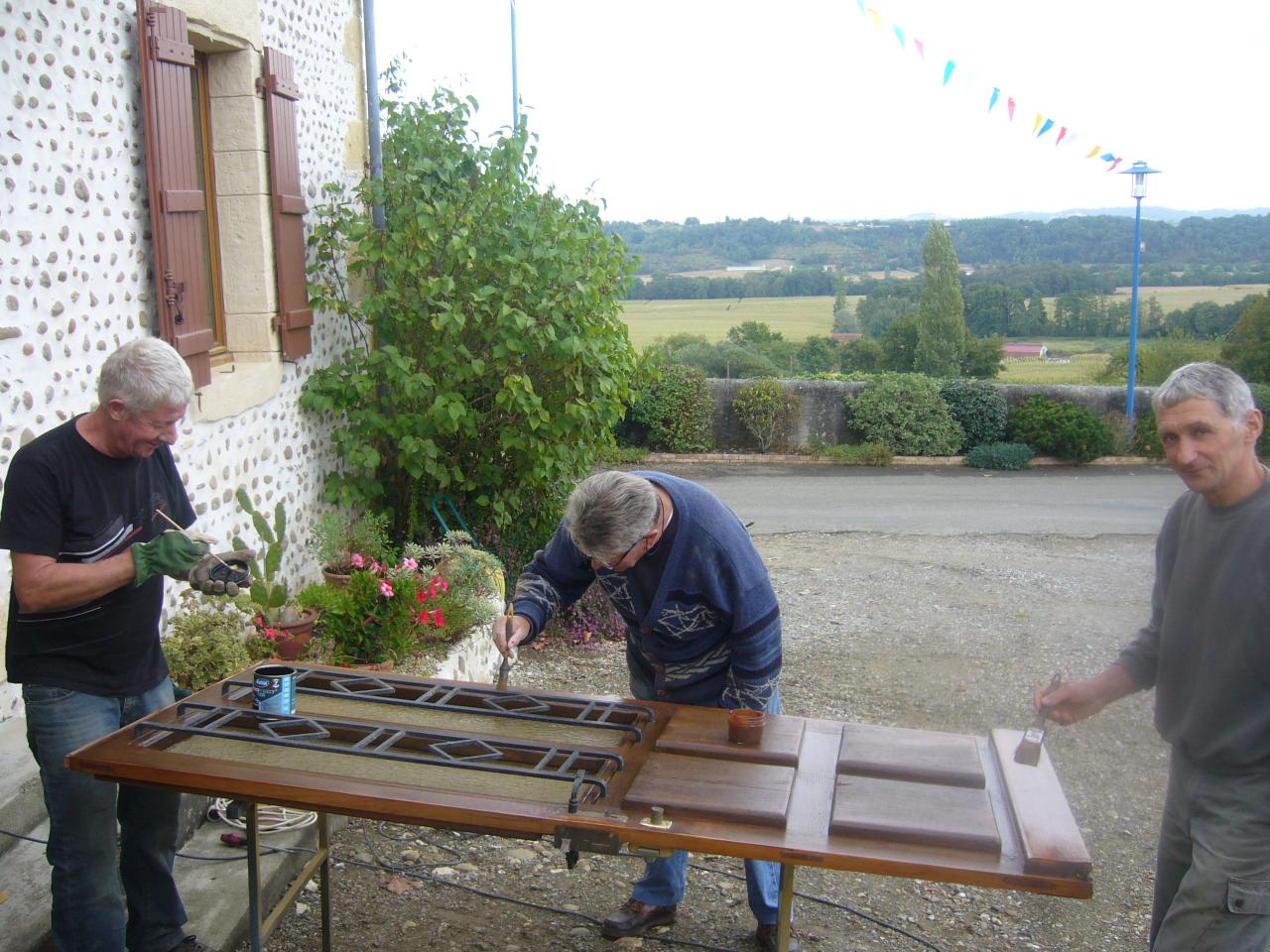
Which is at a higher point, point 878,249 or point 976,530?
point 878,249

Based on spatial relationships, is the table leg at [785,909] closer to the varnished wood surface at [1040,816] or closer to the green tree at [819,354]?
the varnished wood surface at [1040,816]

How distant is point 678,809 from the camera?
2361 millimetres

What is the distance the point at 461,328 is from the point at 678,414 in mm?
9272

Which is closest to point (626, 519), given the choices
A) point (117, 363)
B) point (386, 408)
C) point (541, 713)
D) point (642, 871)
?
point (541, 713)

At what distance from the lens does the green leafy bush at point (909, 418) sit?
1542cm

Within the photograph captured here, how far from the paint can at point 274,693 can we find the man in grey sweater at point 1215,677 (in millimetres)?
2213

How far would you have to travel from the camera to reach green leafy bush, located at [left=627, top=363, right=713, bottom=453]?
50.7 ft

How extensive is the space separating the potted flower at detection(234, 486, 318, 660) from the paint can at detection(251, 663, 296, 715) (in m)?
1.76

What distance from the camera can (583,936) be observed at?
362 cm

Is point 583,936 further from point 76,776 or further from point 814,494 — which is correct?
point 814,494

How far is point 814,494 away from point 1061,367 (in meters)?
8.63

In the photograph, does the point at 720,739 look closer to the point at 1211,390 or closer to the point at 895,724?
the point at 1211,390

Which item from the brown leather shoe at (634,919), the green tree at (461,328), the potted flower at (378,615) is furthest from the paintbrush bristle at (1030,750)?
the green tree at (461,328)

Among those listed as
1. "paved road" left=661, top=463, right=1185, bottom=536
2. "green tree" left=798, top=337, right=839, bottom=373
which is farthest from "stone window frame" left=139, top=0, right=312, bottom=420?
"green tree" left=798, top=337, right=839, bottom=373
